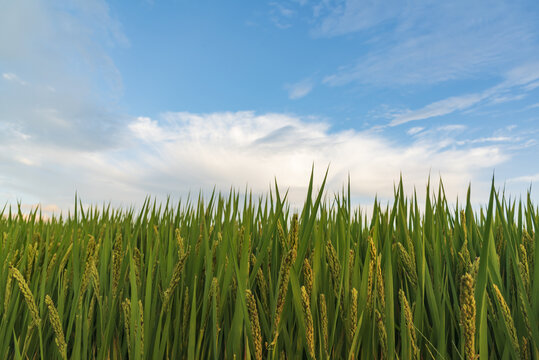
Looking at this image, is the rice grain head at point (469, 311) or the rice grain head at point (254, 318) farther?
the rice grain head at point (254, 318)

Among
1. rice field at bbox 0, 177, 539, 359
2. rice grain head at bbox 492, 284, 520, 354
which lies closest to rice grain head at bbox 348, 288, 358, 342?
rice field at bbox 0, 177, 539, 359

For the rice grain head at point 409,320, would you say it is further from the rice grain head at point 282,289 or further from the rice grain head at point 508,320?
the rice grain head at point 282,289

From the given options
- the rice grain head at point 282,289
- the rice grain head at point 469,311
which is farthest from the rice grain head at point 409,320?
the rice grain head at point 282,289

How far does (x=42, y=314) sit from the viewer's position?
5.38 ft

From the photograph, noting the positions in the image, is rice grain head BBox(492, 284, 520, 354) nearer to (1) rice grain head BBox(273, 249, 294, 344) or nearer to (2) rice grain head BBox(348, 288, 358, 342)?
(2) rice grain head BBox(348, 288, 358, 342)

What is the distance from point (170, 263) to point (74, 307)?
43 centimetres

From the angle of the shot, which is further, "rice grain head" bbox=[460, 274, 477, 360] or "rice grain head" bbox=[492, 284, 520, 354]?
"rice grain head" bbox=[492, 284, 520, 354]

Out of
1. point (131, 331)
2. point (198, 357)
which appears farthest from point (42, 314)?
point (198, 357)

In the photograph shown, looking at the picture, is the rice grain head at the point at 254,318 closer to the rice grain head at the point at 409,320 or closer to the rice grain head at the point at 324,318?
the rice grain head at the point at 324,318

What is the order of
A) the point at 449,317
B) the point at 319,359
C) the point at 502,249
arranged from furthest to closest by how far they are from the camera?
the point at 502,249, the point at 449,317, the point at 319,359

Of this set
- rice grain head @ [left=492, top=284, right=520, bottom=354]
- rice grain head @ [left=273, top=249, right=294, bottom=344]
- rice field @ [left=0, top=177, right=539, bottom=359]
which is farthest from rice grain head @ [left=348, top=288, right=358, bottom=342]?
rice grain head @ [left=492, top=284, right=520, bottom=354]

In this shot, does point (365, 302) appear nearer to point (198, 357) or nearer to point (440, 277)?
point (440, 277)

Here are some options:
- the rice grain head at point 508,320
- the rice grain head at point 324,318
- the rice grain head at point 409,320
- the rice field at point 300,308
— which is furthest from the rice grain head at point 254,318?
the rice grain head at point 508,320

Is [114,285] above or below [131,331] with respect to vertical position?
above
